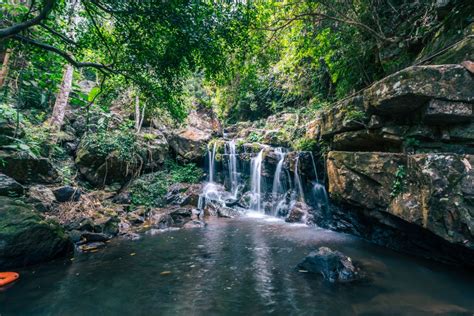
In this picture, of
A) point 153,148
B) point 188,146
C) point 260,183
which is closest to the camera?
point 260,183

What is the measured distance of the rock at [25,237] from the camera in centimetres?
460

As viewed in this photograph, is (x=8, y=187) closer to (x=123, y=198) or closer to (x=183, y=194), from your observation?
(x=123, y=198)

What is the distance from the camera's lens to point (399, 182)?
4.80 m

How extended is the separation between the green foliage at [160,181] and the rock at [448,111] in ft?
32.7

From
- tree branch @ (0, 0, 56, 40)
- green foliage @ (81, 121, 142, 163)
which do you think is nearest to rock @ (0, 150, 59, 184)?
green foliage @ (81, 121, 142, 163)

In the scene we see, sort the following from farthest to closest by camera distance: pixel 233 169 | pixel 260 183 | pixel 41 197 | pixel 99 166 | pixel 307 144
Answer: pixel 233 169 → pixel 260 183 → pixel 99 166 → pixel 307 144 → pixel 41 197

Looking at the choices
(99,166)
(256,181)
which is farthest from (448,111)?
(99,166)

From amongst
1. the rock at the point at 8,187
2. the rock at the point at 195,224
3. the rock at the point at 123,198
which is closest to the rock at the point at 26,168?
the rock at the point at 8,187

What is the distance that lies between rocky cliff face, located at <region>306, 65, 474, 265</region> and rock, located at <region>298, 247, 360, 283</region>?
4.70 ft

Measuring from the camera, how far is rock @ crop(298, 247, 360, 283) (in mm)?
4227

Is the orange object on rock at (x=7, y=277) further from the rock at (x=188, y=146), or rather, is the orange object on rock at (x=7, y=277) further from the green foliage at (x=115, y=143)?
the rock at (x=188, y=146)

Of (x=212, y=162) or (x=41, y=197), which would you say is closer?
(x=41, y=197)

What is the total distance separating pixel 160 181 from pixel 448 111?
429 inches

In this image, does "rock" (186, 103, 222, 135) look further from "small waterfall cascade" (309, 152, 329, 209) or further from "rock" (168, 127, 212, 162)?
"small waterfall cascade" (309, 152, 329, 209)
